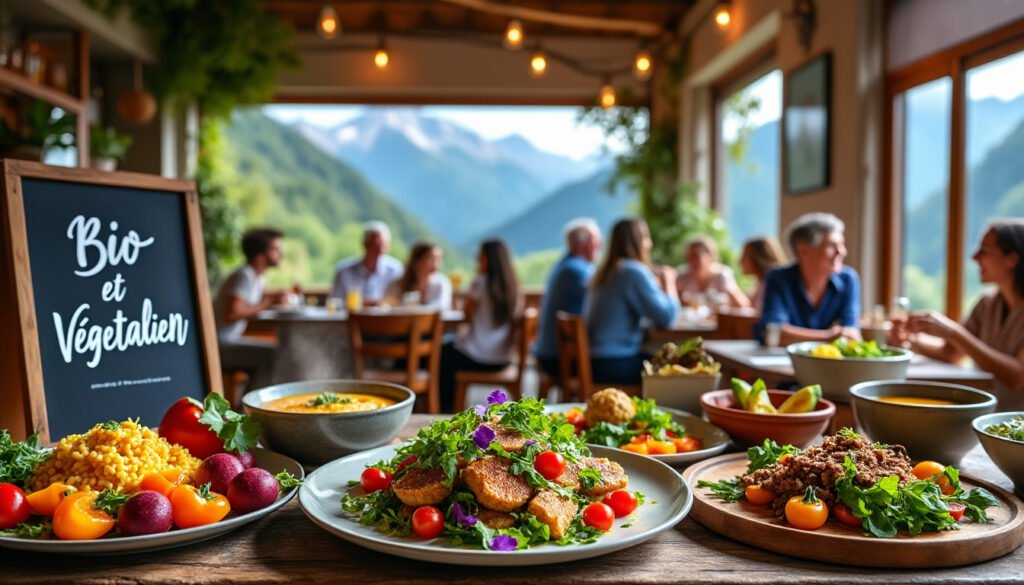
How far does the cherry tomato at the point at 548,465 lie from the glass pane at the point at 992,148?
348 centimetres

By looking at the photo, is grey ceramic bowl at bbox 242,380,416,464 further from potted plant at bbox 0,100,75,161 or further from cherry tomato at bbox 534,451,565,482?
potted plant at bbox 0,100,75,161

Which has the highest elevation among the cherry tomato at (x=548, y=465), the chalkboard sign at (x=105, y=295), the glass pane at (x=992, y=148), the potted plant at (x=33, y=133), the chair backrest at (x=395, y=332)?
the potted plant at (x=33, y=133)

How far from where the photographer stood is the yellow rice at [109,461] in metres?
0.97

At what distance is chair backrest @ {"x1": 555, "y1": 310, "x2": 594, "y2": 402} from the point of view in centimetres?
403

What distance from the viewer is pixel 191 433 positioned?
3.76ft

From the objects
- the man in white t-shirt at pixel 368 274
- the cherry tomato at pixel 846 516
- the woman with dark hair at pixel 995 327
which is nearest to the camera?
the cherry tomato at pixel 846 516

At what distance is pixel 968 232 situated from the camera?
4.09 meters

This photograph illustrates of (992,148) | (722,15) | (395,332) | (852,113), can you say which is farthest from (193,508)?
(722,15)

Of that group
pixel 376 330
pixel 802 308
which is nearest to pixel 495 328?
pixel 376 330

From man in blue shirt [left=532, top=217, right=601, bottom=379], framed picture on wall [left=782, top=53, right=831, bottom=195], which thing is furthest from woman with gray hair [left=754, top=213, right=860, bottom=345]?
framed picture on wall [left=782, top=53, right=831, bottom=195]

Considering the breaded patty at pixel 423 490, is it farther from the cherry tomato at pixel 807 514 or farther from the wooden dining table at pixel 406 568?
the cherry tomato at pixel 807 514

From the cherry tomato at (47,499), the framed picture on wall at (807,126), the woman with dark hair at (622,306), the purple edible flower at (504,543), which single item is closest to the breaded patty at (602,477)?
the purple edible flower at (504,543)

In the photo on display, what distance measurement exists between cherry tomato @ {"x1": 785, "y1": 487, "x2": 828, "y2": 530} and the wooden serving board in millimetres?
10

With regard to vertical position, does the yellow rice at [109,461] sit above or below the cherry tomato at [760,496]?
above
